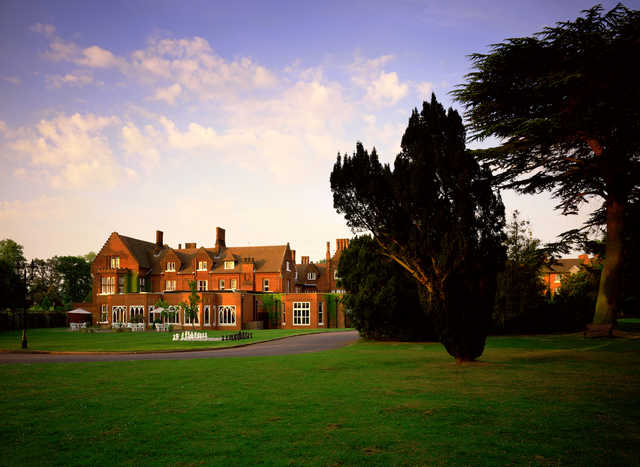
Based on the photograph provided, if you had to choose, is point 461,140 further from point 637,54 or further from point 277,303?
point 277,303

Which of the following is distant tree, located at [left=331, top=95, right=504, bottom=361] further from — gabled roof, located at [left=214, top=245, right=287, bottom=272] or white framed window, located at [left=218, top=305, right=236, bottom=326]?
gabled roof, located at [left=214, top=245, right=287, bottom=272]

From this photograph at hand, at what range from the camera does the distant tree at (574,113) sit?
2059 centimetres

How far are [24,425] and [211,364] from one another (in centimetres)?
1007

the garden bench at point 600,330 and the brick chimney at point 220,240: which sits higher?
the brick chimney at point 220,240

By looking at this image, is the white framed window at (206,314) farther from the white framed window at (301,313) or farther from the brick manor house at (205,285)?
the white framed window at (301,313)

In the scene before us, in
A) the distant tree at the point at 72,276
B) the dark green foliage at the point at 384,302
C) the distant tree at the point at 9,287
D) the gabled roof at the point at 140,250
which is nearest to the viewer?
the dark green foliage at the point at 384,302

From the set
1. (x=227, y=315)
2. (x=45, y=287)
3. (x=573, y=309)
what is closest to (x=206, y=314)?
(x=227, y=315)

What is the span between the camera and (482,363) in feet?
56.2

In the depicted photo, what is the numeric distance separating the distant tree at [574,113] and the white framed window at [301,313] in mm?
35592

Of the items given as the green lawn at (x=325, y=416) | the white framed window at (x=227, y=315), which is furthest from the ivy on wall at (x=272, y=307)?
the green lawn at (x=325, y=416)

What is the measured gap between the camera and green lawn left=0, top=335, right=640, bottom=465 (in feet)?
21.4

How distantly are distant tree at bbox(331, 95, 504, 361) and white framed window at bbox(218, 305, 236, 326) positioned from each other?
37419mm

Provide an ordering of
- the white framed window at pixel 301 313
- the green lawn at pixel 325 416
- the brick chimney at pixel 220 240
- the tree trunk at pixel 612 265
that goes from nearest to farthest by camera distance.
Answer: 1. the green lawn at pixel 325 416
2. the tree trunk at pixel 612 265
3. the white framed window at pixel 301 313
4. the brick chimney at pixel 220 240

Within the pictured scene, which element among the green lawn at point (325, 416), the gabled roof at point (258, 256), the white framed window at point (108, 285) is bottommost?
the green lawn at point (325, 416)
